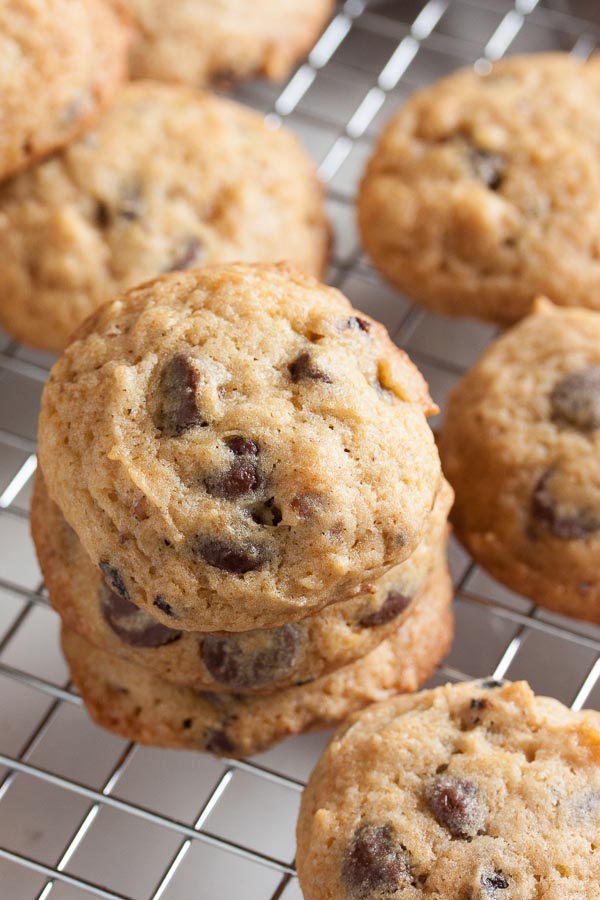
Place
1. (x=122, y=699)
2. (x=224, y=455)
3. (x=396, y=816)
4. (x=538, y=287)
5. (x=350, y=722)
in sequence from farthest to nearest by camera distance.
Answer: (x=538, y=287), (x=122, y=699), (x=350, y=722), (x=396, y=816), (x=224, y=455)

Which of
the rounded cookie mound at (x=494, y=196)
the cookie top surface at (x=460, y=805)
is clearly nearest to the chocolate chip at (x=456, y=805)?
the cookie top surface at (x=460, y=805)

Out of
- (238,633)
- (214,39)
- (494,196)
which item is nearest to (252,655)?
(238,633)

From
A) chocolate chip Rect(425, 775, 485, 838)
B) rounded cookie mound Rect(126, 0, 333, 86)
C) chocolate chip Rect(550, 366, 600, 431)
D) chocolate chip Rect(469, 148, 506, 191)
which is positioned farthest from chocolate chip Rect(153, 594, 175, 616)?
rounded cookie mound Rect(126, 0, 333, 86)

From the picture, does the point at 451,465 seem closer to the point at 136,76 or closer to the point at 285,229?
the point at 285,229

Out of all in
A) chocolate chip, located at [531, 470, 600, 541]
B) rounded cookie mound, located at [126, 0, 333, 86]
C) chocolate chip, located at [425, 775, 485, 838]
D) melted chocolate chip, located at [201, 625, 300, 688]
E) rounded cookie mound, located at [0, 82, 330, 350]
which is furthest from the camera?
rounded cookie mound, located at [126, 0, 333, 86]

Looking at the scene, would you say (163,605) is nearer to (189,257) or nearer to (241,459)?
(241,459)

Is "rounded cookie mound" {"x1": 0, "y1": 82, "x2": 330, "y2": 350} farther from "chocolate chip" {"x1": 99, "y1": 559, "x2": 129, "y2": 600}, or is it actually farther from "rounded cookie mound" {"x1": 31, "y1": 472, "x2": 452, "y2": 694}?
"chocolate chip" {"x1": 99, "y1": 559, "x2": 129, "y2": 600}

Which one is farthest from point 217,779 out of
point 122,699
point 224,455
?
point 224,455
